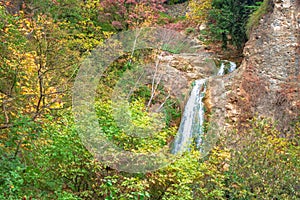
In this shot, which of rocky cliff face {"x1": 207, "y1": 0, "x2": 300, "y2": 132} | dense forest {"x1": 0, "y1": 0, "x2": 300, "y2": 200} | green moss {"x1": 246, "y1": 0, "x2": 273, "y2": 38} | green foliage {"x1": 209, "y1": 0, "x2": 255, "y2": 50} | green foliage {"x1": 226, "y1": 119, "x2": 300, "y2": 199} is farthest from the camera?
green foliage {"x1": 209, "y1": 0, "x2": 255, "y2": 50}

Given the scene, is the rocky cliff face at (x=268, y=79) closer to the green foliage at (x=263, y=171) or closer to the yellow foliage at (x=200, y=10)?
the green foliage at (x=263, y=171)

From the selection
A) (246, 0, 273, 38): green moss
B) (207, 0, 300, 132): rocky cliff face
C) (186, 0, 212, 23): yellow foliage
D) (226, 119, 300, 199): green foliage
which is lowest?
(226, 119, 300, 199): green foliage

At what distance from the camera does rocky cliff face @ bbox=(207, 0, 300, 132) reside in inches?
391

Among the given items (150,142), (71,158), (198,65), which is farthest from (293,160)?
(198,65)

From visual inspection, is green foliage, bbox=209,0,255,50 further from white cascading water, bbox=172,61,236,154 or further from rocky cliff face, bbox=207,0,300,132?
white cascading water, bbox=172,61,236,154

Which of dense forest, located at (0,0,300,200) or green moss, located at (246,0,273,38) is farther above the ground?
green moss, located at (246,0,273,38)

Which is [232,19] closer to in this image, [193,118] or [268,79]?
[268,79]

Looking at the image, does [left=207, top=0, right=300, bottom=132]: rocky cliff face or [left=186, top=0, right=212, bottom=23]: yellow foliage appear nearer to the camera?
[left=207, top=0, right=300, bottom=132]: rocky cliff face

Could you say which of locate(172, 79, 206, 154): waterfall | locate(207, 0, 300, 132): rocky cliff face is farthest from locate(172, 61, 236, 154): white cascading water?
locate(207, 0, 300, 132): rocky cliff face

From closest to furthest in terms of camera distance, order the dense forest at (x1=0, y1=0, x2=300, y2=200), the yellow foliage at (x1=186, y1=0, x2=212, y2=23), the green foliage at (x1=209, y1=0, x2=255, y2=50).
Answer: the dense forest at (x1=0, y1=0, x2=300, y2=200) < the green foliage at (x1=209, y1=0, x2=255, y2=50) < the yellow foliage at (x1=186, y1=0, x2=212, y2=23)

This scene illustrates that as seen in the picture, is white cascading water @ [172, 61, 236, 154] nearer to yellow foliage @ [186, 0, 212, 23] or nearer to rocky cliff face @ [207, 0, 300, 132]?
rocky cliff face @ [207, 0, 300, 132]

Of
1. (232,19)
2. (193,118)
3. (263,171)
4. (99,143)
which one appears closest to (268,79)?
(193,118)

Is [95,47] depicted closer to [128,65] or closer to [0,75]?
[128,65]

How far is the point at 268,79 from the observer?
10.6 metres
